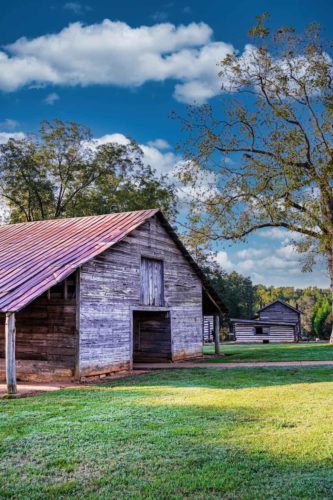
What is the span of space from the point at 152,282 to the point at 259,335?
34513 mm

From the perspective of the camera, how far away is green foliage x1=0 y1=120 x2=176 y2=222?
131 feet

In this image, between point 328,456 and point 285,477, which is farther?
point 328,456

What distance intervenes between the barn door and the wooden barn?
4cm

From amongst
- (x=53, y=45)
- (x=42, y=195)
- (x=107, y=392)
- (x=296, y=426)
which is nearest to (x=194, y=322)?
(x=107, y=392)

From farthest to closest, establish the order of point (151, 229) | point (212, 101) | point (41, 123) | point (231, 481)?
point (41, 123) < point (212, 101) < point (151, 229) < point (231, 481)

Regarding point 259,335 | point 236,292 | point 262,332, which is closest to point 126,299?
point 259,335

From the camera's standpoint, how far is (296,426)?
7133mm

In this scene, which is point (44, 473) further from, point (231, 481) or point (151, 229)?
point (151, 229)

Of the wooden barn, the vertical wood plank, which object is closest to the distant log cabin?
the wooden barn

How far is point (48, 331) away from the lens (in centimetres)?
1486

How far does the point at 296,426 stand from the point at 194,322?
1476 centimetres

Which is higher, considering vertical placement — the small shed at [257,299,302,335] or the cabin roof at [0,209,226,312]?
the cabin roof at [0,209,226,312]

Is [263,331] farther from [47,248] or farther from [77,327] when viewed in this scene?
[77,327]

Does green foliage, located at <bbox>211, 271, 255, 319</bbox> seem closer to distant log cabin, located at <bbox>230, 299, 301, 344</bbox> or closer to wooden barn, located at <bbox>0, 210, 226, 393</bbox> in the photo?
distant log cabin, located at <bbox>230, 299, 301, 344</bbox>
